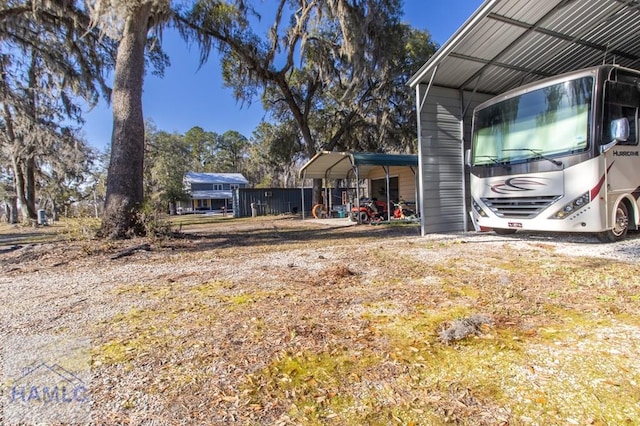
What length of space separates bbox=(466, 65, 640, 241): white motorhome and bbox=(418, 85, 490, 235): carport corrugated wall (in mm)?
1593

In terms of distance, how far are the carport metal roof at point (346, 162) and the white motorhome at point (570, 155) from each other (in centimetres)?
535

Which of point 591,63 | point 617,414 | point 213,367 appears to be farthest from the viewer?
point 591,63

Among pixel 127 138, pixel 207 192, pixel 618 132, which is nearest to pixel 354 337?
pixel 618 132

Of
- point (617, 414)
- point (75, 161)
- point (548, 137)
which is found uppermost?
point (75, 161)

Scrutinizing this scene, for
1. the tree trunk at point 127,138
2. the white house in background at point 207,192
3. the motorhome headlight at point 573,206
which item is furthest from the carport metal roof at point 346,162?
the white house in background at point 207,192

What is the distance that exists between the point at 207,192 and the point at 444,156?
110ft

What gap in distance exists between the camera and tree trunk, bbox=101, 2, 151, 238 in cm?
714

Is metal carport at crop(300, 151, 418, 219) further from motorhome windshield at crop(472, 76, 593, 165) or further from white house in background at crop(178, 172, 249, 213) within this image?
white house in background at crop(178, 172, 249, 213)

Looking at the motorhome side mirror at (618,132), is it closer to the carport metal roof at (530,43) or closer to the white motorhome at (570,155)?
the white motorhome at (570,155)

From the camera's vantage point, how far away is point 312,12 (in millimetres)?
11789

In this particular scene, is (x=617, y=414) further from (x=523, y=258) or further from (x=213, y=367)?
Result: (x=523, y=258)

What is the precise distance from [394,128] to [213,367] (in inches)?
634

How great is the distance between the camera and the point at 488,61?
22.9 ft

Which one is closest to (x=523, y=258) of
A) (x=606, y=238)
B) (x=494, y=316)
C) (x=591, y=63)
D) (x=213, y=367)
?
(x=606, y=238)
